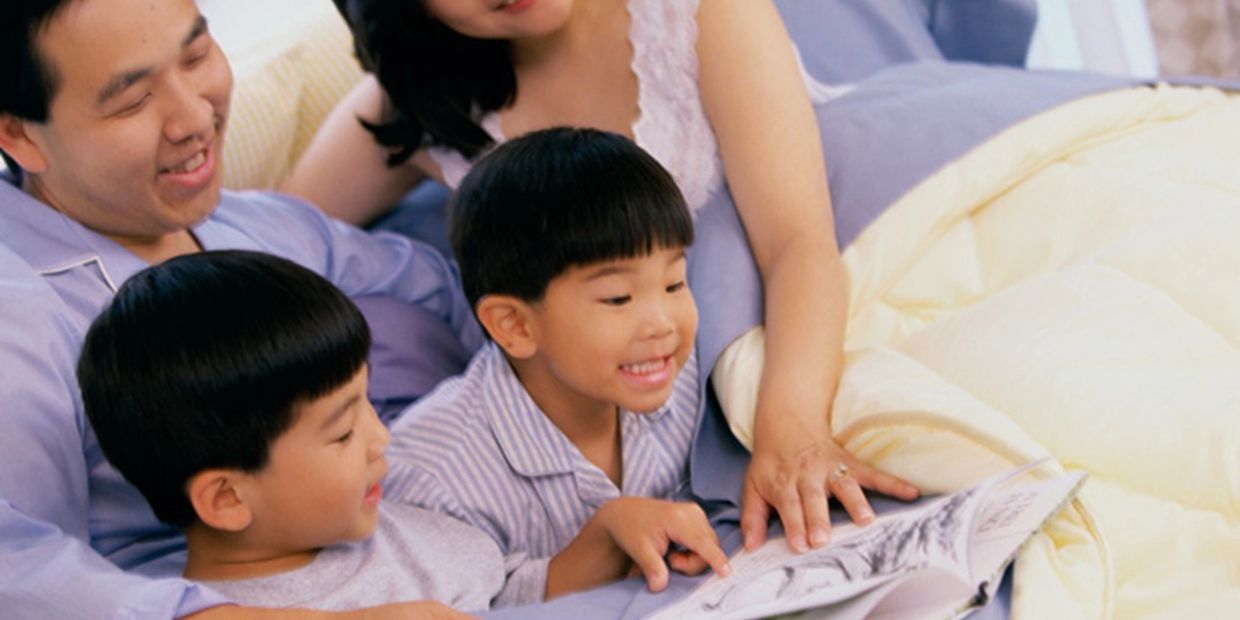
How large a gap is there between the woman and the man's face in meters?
0.34

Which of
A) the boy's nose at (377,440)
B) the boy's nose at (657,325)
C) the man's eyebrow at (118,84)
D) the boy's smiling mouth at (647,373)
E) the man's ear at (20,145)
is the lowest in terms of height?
the boy's smiling mouth at (647,373)

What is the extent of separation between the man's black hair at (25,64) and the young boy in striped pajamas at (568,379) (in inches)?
15.7

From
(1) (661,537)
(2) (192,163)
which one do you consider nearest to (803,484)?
(1) (661,537)

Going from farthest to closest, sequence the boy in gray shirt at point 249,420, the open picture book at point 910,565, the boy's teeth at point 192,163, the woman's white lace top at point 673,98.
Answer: the woman's white lace top at point 673,98, the boy's teeth at point 192,163, the boy in gray shirt at point 249,420, the open picture book at point 910,565

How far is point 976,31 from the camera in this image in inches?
90.0

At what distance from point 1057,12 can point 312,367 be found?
2.16 m

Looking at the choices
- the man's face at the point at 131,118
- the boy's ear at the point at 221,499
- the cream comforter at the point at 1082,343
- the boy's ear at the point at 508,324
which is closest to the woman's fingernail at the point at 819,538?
the cream comforter at the point at 1082,343

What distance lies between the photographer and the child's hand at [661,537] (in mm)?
1253

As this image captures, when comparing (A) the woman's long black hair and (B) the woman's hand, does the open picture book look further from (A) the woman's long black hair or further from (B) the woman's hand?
(A) the woman's long black hair

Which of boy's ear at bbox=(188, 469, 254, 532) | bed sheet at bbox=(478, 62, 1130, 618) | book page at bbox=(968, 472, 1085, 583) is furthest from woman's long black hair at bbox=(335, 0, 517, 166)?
book page at bbox=(968, 472, 1085, 583)

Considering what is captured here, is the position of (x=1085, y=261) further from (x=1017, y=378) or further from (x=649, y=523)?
(x=649, y=523)

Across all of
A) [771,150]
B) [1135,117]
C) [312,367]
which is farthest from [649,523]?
[1135,117]

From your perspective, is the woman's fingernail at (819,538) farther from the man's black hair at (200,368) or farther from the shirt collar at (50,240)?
the shirt collar at (50,240)

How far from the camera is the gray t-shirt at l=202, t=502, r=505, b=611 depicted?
125cm
